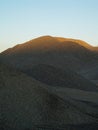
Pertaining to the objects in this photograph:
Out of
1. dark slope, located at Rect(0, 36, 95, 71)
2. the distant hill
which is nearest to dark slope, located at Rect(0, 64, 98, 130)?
the distant hill

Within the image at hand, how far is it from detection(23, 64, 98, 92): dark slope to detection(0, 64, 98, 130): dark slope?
20463mm

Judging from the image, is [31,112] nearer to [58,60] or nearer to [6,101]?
[6,101]

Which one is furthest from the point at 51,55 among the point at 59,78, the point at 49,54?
the point at 59,78

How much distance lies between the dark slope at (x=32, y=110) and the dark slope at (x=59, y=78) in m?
20.5

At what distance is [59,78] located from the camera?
45.9 m

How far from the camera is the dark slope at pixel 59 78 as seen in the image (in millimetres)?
44750

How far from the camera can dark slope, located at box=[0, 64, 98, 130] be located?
1983 cm

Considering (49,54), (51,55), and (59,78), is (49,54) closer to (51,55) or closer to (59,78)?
(51,55)

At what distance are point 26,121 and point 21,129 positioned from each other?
Result: 1040 mm

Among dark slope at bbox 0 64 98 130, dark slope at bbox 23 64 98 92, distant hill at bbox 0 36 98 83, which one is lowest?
distant hill at bbox 0 36 98 83

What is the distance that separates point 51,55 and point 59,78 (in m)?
55.9

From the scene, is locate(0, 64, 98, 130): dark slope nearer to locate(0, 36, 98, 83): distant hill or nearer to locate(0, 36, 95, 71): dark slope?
locate(0, 36, 98, 83): distant hill

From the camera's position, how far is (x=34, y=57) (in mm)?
100438

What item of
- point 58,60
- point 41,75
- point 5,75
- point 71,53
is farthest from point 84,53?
point 5,75
